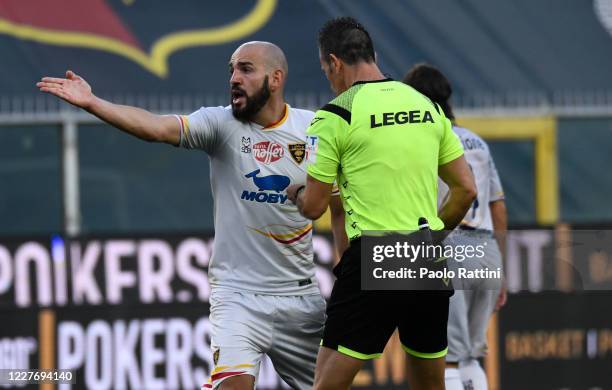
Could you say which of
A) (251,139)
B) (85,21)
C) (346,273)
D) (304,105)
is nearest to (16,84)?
(85,21)

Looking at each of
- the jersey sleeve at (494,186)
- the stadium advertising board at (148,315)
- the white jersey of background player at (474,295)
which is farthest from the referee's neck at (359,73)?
the stadium advertising board at (148,315)

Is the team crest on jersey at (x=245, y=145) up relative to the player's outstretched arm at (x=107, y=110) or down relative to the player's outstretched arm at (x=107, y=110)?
down

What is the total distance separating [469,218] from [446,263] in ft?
5.28

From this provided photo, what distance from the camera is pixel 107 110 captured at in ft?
17.7

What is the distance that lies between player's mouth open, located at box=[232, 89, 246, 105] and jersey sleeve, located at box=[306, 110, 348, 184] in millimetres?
640

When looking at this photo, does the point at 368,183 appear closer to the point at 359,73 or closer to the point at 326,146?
the point at 326,146

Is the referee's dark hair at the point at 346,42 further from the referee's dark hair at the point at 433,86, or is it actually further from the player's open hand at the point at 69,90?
the referee's dark hair at the point at 433,86

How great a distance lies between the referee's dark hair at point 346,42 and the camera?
5.55m

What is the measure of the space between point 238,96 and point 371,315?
127cm

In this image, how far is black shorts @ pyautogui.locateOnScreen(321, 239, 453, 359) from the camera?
5.46 m

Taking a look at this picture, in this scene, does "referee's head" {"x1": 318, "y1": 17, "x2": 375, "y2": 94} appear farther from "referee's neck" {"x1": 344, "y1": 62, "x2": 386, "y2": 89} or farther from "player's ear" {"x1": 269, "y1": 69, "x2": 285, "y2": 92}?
"player's ear" {"x1": 269, "y1": 69, "x2": 285, "y2": 92}

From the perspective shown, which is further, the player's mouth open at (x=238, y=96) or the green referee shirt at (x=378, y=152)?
the player's mouth open at (x=238, y=96)

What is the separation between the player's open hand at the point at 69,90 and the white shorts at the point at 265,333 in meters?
1.21

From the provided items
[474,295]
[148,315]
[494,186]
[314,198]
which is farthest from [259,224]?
[148,315]
